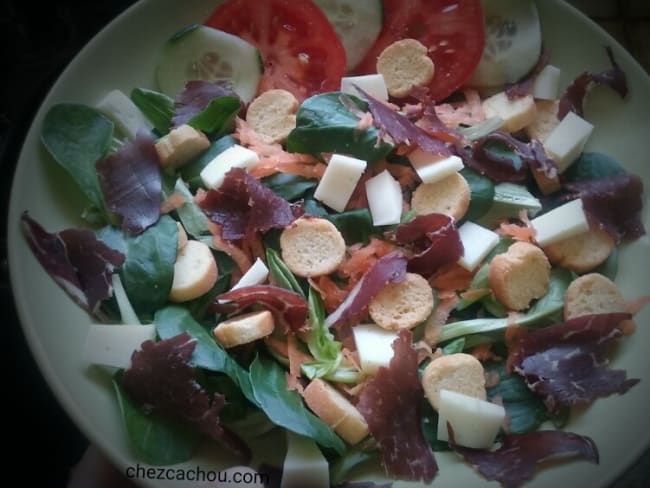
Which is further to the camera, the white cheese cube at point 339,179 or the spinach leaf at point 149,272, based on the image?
the white cheese cube at point 339,179

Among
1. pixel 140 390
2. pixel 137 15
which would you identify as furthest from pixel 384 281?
pixel 137 15

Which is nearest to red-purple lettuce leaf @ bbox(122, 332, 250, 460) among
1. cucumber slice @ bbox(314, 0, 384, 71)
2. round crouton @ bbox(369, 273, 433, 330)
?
round crouton @ bbox(369, 273, 433, 330)

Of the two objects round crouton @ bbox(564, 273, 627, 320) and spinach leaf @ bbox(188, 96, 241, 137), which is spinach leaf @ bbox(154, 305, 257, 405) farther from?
round crouton @ bbox(564, 273, 627, 320)

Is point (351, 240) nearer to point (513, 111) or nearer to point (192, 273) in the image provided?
point (192, 273)

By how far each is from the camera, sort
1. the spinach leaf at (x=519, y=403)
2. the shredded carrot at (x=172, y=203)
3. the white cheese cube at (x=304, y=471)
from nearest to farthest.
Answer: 1. the white cheese cube at (x=304, y=471)
2. the spinach leaf at (x=519, y=403)
3. the shredded carrot at (x=172, y=203)

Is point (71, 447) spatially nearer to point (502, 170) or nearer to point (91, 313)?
point (91, 313)

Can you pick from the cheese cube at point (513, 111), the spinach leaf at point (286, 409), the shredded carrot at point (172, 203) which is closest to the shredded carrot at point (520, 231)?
the cheese cube at point (513, 111)

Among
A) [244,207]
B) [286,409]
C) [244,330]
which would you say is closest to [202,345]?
[244,330]

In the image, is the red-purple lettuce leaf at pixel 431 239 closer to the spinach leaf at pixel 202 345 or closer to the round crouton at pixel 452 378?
the round crouton at pixel 452 378
